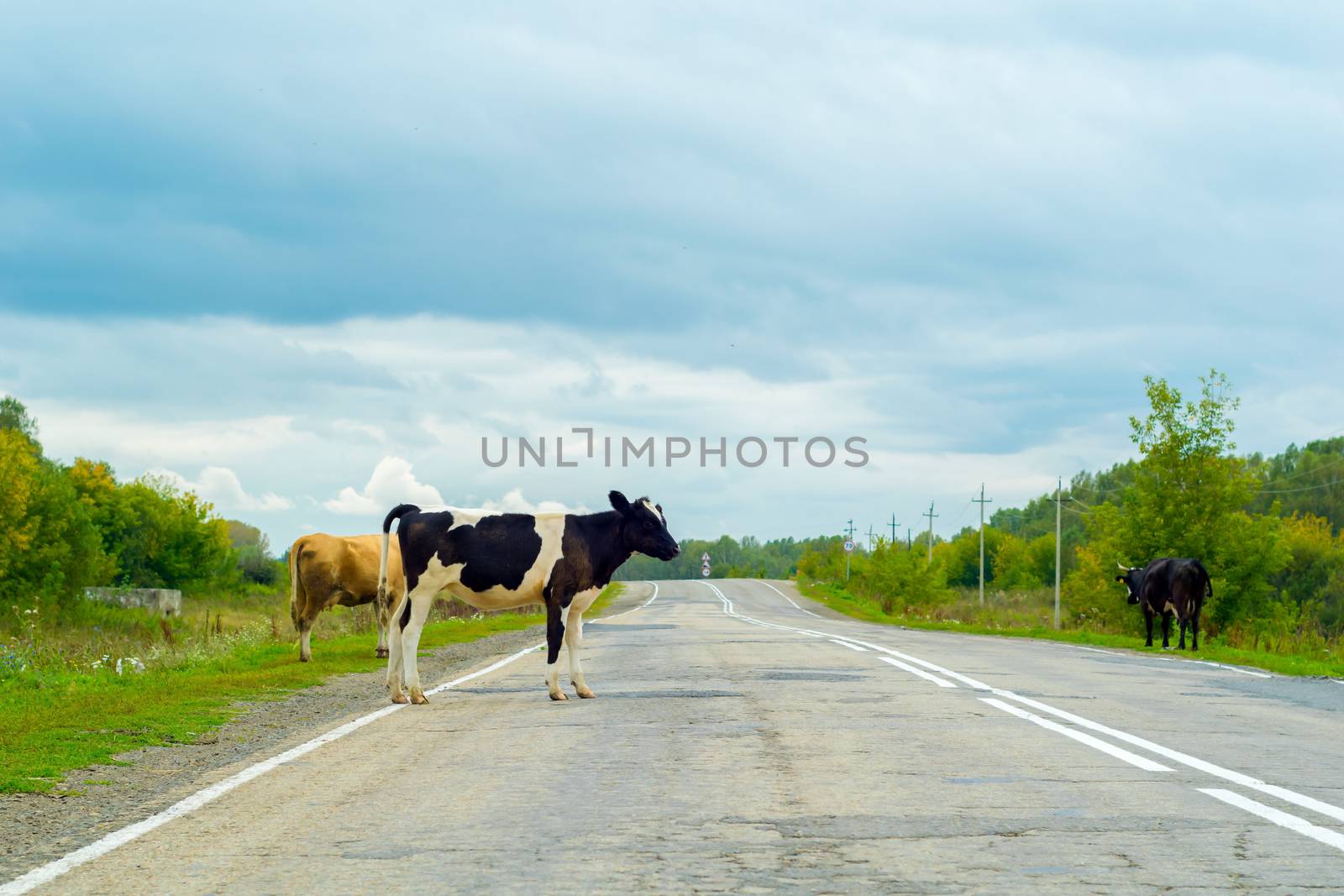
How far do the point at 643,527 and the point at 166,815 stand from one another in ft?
24.7

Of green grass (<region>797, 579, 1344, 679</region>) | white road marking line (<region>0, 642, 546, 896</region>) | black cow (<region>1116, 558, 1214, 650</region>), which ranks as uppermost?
black cow (<region>1116, 558, 1214, 650</region>)

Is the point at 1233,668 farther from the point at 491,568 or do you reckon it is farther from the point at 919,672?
the point at 491,568

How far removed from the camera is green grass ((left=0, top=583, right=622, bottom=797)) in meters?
9.35

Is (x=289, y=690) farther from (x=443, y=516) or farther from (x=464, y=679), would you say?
(x=443, y=516)

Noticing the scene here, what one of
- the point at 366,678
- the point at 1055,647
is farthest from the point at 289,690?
the point at 1055,647

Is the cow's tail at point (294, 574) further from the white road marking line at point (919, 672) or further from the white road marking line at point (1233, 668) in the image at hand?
the white road marking line at point (1233, 668)

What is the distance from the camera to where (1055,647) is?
26.0 m

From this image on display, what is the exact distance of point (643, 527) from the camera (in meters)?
13.9

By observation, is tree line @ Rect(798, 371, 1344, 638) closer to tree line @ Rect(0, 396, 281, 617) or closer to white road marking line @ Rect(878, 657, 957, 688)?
white road marking line @ Rect(878, 657, 957, 688)

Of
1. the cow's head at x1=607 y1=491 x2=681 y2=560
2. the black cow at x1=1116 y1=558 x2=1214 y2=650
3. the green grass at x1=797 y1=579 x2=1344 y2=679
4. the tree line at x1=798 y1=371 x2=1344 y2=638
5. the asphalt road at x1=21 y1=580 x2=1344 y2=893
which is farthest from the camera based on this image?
the tree line at x1=798 y1=371 x2=1344 y2=638

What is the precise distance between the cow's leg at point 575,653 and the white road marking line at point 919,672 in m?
4.00

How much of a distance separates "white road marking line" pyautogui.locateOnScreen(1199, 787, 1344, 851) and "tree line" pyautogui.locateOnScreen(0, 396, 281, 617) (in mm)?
53479

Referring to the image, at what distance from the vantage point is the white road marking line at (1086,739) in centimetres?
818

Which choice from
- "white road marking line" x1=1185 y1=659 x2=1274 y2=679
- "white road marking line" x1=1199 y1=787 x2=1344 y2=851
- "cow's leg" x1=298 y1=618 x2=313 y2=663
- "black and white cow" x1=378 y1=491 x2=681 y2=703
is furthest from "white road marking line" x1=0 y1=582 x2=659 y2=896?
"white road marking line" x1=1185 y1=659 x2=1274 y2=679
